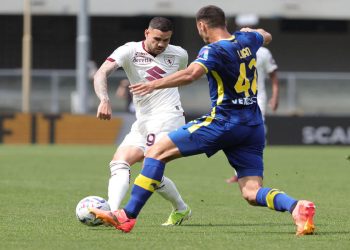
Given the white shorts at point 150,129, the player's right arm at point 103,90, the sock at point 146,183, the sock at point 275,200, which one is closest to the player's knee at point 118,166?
the white shorts at point 150,129

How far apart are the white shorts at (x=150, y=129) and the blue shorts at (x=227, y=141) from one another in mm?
1129

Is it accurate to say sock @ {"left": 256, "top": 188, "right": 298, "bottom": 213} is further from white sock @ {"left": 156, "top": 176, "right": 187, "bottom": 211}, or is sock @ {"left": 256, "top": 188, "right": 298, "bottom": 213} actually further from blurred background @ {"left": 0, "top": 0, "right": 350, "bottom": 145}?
blurred background @ {"left": 0, "top": 0, "right": 350, "bottom": 145}

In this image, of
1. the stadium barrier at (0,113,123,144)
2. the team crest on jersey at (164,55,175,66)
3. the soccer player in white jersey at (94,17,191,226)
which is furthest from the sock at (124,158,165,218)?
the stadium barrier at (0,113,123,144)

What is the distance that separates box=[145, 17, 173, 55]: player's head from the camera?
9750 mm

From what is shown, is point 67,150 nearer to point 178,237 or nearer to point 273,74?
point 273,74

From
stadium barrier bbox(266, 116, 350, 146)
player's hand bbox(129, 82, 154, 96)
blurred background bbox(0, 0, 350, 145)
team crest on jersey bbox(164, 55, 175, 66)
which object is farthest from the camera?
blurred background bbox(0, 0, 350, 145)

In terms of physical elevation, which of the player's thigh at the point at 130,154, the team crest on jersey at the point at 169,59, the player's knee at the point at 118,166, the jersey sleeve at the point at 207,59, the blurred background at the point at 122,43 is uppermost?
the jersey sleeve at the point at 207,59

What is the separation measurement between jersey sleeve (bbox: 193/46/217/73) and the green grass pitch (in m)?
1.43

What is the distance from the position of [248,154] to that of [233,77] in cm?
72

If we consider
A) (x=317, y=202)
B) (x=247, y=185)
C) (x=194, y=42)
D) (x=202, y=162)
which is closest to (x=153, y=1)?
(x=194, y=42)

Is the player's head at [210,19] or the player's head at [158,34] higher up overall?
the player's head at [210,19]

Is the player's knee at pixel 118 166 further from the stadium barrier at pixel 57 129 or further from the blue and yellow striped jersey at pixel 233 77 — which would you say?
the stadium barrier at pixel 57 129

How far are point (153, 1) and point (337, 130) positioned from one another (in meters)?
10.1

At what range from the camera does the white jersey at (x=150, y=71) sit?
10.0 meters
